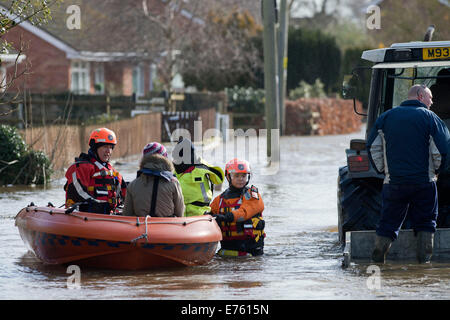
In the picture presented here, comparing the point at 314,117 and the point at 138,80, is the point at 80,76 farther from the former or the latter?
the point at 314,117

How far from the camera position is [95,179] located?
9898 millimetres

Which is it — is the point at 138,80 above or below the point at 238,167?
above

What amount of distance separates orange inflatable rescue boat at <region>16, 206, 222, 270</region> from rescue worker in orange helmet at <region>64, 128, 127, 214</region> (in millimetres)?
300

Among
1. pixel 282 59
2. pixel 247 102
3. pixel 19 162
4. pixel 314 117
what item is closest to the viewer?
pixel 19 162

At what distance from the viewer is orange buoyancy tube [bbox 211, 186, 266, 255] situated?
33.6 ft

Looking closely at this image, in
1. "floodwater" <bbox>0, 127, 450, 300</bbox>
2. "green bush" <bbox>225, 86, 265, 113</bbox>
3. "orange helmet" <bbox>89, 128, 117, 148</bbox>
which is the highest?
"green bush" <bbox>225, 86, 265, 113</bbox>

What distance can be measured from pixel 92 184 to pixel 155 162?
2.85ft

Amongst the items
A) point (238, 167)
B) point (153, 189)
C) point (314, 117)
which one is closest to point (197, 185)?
point (238, 167)

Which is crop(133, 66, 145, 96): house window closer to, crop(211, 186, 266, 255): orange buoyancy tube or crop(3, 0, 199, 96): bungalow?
crop(3, 0, 199, 96): bungalow

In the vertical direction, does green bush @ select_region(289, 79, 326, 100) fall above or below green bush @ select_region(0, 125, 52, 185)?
above

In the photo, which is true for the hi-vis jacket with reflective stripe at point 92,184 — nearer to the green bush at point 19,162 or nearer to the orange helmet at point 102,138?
the orange helmet at point 102,138

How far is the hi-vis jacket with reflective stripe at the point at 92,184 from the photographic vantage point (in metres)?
9.86

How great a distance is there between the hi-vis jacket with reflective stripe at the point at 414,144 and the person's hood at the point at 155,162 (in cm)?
222

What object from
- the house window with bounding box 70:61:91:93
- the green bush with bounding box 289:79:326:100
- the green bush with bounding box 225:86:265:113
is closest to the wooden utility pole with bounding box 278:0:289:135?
the green bush with bounding box 225:86:265:113
